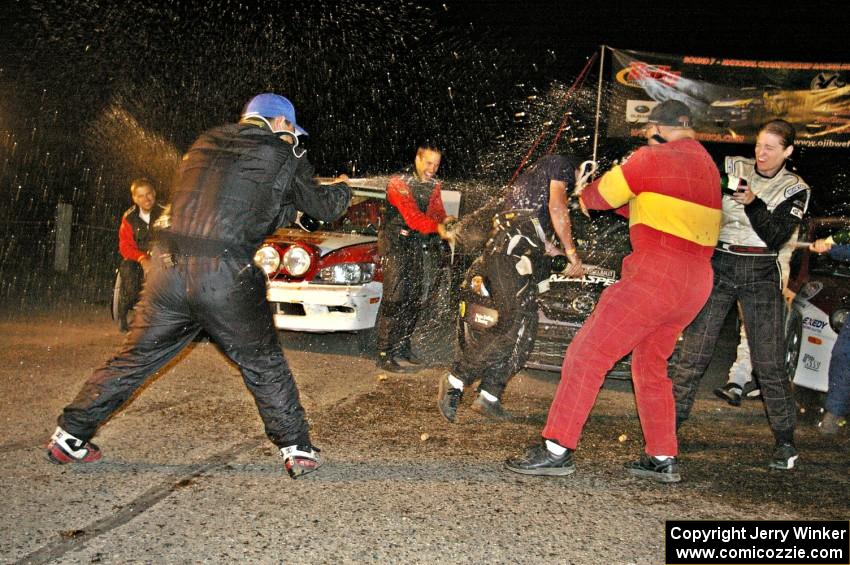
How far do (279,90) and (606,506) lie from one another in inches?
894

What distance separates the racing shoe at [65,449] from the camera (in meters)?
3.72

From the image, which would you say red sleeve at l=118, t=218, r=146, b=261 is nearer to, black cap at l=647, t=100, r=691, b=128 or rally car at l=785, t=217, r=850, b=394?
black cap at l=647, t=100, r=691, b=128

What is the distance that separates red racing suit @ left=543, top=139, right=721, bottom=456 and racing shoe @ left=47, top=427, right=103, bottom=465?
235cm

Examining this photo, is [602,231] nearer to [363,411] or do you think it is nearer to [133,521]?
[363,411]

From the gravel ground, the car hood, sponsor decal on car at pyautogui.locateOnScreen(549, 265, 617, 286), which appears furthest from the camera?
the car hood

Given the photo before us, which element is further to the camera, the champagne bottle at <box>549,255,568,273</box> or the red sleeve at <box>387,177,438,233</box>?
the red sleeve at <box>387,177,438,233</box>

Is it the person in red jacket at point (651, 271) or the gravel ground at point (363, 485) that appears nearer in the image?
A: the gravel ground at point (363, 485)

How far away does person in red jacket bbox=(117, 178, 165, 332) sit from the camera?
7426 millimetres

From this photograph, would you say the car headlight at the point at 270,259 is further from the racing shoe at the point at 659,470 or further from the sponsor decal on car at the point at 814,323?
the sponsor decal on car at the point at 814,323

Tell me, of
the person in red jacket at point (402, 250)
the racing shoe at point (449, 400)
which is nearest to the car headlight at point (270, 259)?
the person in red jacket at point (402, 250)

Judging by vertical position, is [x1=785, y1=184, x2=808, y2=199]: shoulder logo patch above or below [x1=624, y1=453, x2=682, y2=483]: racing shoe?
above

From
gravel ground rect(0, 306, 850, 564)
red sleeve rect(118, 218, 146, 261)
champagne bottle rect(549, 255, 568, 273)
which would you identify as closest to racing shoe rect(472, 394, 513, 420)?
gravel ground rect(0, 306, 850, 564)

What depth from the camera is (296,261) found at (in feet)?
22.0

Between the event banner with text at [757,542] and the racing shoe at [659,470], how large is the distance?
528 millimetres
